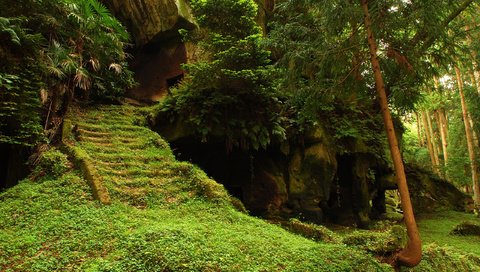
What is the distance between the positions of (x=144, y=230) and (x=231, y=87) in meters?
5.42

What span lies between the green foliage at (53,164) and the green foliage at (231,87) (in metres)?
3.45

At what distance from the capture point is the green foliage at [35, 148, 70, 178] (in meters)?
7.01

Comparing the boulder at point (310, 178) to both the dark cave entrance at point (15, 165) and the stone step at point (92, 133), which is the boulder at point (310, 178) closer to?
the stone step at point (92, 133)

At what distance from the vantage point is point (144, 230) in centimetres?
516

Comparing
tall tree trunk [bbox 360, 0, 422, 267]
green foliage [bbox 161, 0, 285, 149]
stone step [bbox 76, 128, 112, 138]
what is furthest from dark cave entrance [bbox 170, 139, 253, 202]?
tall tree trunk [bbox 360, 0, 422, 267]

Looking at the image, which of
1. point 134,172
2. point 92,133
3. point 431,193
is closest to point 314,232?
point 134,172

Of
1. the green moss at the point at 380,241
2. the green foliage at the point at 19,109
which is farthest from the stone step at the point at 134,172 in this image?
the green moss at the point at 380,241

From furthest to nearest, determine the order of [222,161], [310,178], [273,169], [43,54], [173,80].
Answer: [173,80] < [222,161] < [310,178] < [273,169] < [43,54]

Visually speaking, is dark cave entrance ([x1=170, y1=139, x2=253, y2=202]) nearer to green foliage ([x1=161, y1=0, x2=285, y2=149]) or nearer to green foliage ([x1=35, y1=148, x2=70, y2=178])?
green foliage ([x1=161, y1=0, x2=285, y2=149])

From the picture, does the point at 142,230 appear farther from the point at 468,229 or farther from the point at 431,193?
the point at 431,193

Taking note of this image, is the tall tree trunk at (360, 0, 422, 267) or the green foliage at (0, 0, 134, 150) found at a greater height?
the green foliage at (0, 0, 134, 150)

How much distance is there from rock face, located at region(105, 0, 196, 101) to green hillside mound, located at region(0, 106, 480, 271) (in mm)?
6826

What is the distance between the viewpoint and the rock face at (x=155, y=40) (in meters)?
13.9

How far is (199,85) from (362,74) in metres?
4.75
